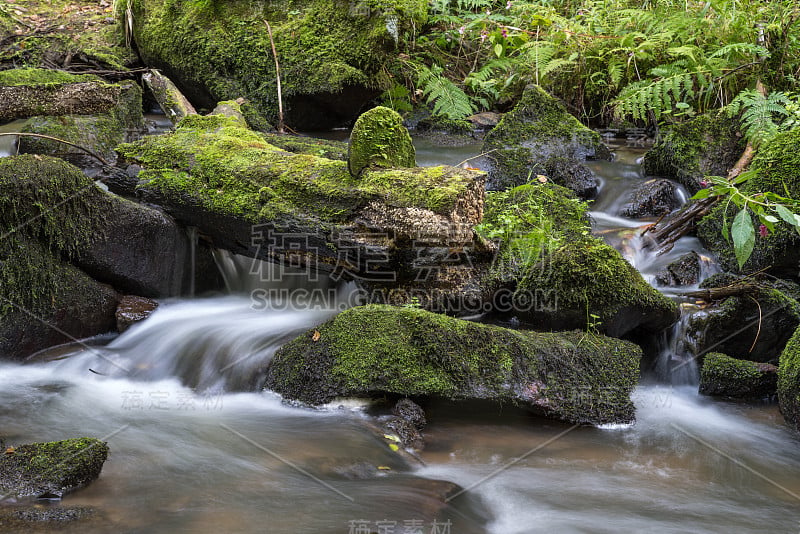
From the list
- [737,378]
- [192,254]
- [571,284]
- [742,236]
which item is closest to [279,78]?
[192,254]

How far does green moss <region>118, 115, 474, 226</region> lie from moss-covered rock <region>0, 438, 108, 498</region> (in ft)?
7.01

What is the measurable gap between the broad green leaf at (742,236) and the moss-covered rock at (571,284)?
0.87 metres

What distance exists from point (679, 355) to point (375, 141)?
2.62 m

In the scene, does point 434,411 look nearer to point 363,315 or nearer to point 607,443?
point 363,315

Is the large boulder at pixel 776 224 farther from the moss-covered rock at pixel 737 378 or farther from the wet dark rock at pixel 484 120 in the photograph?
the wet dark rock at pixel 484 120

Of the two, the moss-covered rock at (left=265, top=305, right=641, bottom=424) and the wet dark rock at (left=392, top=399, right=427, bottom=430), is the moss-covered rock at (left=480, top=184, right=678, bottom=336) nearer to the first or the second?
the moss-covered rock at (left=265, top=305, right=641, bottom=424)

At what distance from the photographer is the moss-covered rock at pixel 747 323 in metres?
4.41

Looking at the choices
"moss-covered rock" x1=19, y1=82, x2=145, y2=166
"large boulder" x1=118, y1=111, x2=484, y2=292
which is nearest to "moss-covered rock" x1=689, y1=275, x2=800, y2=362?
"large boulder" x1=118, y1=111, x2=484, y2=292

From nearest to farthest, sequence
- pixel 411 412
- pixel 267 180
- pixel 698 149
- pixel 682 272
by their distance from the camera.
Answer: pixel 411 412 < pixel 267 180 < pixel 682 272 < pixel 698 149

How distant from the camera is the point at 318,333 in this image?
3949mm

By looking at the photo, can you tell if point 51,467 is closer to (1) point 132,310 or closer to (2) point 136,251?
(1) point 132,310

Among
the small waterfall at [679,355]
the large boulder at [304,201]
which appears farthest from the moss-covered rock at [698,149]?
the large boulder at [304,201]

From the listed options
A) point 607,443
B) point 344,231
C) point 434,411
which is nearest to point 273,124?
point 344,231

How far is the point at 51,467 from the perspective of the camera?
258 cm
